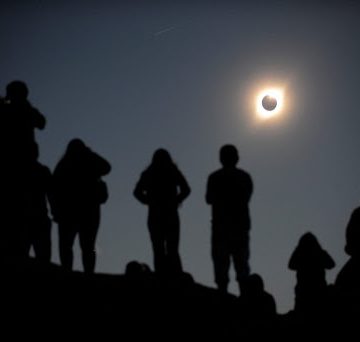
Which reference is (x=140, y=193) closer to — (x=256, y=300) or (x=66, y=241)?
(x=66, y=241)

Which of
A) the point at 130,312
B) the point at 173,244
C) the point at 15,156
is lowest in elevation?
the point at 130,312

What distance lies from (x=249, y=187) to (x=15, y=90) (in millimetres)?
4216

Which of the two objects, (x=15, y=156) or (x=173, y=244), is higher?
(x=15, y=156)

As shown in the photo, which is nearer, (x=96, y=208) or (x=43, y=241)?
(x=96, y=208)

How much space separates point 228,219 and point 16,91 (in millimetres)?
4089

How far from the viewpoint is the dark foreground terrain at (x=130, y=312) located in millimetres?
7973

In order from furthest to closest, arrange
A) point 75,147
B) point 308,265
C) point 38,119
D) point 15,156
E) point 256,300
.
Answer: point 38,119 < point 75,147 < point 15,156 < point 256,300 < point 308,265

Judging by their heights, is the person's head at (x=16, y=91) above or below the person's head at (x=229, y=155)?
above

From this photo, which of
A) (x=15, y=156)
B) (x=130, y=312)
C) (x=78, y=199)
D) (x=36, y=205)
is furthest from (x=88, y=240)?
(x=130, y=312)

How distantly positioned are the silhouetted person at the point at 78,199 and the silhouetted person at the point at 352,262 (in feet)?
12.6

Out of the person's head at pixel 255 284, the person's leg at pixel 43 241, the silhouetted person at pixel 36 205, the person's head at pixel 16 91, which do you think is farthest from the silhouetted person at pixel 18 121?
the person's head at pixel 255 284

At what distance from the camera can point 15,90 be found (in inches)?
412

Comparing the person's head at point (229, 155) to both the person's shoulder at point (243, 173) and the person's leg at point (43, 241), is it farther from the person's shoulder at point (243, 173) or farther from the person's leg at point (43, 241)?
the person's leg at point (43, 241)

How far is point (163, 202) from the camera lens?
10750 millimetres
